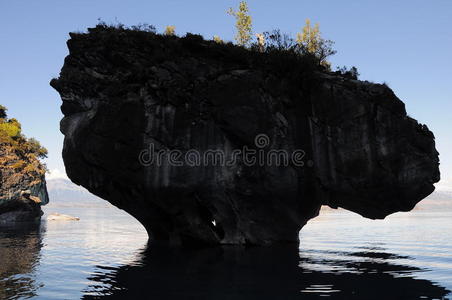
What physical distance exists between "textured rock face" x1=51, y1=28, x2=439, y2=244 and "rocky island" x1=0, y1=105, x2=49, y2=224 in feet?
152

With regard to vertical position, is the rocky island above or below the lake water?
above

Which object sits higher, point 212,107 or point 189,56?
point 189,56

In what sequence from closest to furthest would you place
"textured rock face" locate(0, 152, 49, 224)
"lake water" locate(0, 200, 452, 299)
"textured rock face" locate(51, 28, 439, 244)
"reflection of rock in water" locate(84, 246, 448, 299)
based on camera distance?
"reflection of rock in water" locate(84, 246, 448, 299), "lake water" locate(0, 200, 452, 299), "textured rock face" locate(51, 28, 439, 244), "textured rock face" locate(0, 152, 49, 224)

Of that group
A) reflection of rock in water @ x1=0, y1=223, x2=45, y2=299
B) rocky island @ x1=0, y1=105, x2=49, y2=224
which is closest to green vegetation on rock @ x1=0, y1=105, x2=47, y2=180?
rocky island @ x1=0, y1=105, x2=49, y2=224

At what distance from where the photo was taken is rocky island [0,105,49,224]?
214ft

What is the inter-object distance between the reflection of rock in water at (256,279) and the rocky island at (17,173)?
5232cm

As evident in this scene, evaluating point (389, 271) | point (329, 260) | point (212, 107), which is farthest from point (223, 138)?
point (389, 271)

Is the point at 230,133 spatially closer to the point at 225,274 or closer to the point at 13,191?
the point at 225,274

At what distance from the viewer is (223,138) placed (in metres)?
25.2

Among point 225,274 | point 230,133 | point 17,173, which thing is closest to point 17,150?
point 17,173

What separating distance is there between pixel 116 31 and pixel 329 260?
1971 cm

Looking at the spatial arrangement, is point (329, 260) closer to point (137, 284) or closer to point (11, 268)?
point (137, 284)

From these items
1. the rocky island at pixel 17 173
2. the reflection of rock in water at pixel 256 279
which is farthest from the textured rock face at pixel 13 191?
the reflection of rock in water at pixel 256 279

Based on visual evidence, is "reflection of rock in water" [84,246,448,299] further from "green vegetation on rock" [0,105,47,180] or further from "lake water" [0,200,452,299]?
"green vegetation on rock" [0,105,47,180]
